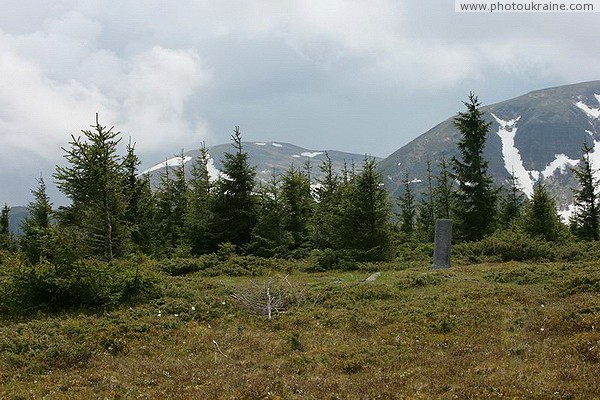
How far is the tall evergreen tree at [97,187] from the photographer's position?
782 inches

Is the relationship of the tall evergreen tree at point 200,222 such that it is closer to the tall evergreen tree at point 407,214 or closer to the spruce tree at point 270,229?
the spruce tree at point 270,229

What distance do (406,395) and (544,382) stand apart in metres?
2.71

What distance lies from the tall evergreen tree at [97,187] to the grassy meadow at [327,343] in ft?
11.4

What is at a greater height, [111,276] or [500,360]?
[111,276]

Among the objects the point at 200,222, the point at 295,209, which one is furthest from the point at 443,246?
the point at 200,222

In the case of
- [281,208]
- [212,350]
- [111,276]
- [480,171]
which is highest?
[480,171]

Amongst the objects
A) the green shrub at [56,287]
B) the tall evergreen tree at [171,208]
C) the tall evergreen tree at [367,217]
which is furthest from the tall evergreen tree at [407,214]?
the green shrub at [56,287]

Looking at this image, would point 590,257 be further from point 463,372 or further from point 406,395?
point 406,395

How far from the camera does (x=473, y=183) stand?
144ft

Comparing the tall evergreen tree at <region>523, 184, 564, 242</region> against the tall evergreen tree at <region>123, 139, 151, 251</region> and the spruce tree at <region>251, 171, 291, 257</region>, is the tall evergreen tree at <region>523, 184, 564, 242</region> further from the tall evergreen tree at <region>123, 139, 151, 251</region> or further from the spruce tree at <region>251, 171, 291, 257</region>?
the tall evergreen tree at <region>123, 139, 151, 251</region>

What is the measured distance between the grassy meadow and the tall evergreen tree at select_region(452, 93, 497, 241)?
2187 centimetres

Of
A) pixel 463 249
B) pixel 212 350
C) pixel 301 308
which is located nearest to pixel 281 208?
pixel 463 249

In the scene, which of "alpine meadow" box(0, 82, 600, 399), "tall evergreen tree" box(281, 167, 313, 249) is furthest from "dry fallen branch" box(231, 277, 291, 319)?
"tall evergreen tree" box(281, 167, 313, 249)

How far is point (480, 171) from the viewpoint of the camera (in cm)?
4438
